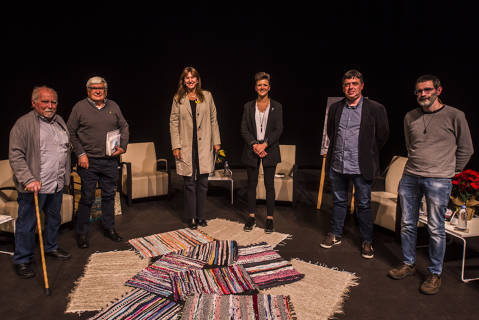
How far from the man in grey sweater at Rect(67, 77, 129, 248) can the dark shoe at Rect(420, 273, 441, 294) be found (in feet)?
9.34

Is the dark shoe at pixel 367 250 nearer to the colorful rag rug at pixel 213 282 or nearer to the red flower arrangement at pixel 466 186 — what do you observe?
the red flower arrangement at pixel 466 186

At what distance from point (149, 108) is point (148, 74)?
668 mm

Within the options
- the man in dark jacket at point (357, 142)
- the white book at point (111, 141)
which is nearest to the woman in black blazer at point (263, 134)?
the man in dark jacket at point (357, 142)

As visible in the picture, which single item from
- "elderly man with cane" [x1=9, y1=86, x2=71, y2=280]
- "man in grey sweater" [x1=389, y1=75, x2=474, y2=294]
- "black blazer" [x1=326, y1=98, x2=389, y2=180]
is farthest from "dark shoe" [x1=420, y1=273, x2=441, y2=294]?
"elderly man with cane" [x1=9, y1=86, x2=71, y2=280]

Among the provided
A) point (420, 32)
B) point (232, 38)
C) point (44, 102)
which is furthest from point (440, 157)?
point (232, 38)

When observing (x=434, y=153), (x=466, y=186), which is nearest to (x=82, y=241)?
(x=434, y=153)

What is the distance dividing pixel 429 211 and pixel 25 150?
3089 mm

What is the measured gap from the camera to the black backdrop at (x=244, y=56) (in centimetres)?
582

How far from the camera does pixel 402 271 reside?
2.78m

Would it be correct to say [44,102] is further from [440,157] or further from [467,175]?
[467,175]

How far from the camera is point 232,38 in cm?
689

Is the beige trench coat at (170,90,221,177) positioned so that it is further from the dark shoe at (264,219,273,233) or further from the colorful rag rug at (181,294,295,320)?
the colorful rag rug at (181,294,295,320)

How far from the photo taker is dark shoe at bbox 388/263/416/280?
277cm

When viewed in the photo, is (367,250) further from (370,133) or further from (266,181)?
(266,181)
